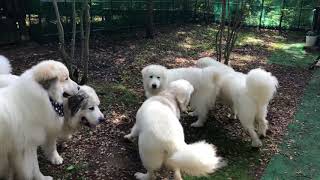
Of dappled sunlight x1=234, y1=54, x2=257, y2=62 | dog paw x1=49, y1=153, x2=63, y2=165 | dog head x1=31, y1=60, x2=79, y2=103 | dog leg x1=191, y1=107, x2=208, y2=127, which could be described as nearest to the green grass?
dog leg x1=191, y1=107, x2=208, y2=127

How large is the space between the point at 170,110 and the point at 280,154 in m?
2.05

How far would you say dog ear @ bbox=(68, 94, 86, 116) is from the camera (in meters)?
4.40

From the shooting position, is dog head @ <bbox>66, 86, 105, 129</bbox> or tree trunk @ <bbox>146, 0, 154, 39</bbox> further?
tree trunk @ <bbox>146, 0, 154, 39</bbox>

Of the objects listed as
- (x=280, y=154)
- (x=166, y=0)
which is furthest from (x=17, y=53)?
(x=166, y=0)

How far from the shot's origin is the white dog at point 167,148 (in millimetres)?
3637

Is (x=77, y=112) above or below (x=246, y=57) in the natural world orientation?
above

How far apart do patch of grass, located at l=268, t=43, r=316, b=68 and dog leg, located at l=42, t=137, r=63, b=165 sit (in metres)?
8.55

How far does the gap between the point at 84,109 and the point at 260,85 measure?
254cm

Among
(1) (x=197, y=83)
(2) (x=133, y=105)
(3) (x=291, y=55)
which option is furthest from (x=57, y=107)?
(3) (x=291, y=55)

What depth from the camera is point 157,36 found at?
13.9 m

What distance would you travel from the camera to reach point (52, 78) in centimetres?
382

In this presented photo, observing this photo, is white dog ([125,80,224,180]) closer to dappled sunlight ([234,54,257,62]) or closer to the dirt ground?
the dirt ground

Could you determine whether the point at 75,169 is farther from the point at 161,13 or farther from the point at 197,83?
the point at 161,13

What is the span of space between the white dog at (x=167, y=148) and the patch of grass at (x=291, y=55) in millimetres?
7887
